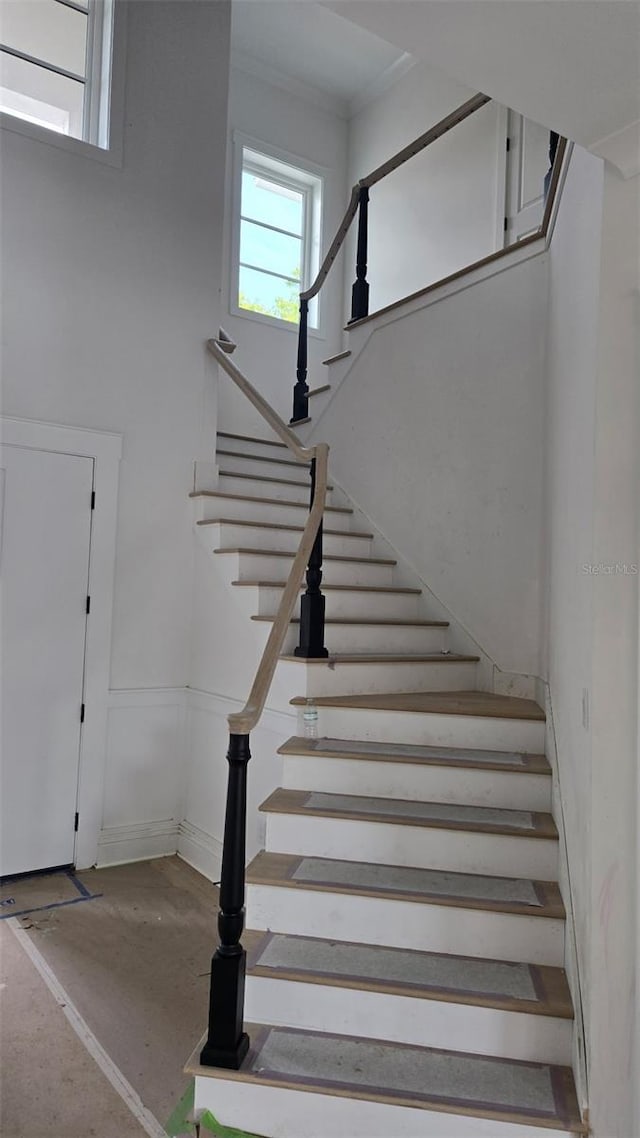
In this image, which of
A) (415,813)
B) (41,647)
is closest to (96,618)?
(41,647)

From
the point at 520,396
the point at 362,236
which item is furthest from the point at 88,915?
the point at 362,236

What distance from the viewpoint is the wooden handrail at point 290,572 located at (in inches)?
78.5

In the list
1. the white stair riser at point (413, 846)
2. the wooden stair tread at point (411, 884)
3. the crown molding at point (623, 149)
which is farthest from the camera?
the white stair riser at point (413, 846)

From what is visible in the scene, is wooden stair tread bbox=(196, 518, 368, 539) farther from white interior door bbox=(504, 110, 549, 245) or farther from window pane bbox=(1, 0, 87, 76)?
window pane bbox=(1, 0, 87, 76)

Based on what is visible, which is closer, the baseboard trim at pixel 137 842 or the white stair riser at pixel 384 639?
the white stair riser at pixel 384 639

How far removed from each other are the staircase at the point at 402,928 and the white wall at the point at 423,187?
3.27 meters

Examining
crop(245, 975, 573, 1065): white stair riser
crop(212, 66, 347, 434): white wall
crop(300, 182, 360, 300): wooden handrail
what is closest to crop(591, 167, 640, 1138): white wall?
crop(245, 975, 573, 1065): white stair riser

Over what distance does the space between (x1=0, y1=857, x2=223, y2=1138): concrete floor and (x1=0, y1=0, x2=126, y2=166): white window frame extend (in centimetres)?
357

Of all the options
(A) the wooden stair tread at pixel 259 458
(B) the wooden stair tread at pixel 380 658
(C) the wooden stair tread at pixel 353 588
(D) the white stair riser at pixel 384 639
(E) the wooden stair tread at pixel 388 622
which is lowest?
(B) the wooden stair tread at pixel 380 658

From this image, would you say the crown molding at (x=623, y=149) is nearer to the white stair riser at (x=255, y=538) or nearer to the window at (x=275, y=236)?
the white stair riser at (x=255, y=538)

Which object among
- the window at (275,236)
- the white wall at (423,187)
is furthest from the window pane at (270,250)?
the white wall at (423,187)

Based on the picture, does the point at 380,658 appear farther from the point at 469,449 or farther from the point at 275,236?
the point at 275,236

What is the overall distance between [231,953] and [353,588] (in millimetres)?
1983

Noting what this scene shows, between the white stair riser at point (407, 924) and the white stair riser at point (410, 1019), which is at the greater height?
the white stair riser at point (407, 924)
